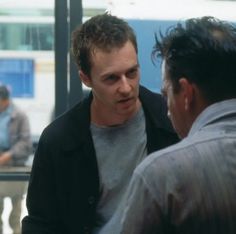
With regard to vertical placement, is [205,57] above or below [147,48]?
above

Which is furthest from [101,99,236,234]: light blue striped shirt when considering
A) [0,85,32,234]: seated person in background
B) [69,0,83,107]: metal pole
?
[0,85,32,234]: seated person in background

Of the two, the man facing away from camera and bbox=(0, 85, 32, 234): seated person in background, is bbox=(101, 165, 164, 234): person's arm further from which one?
bbox=(0, 85, 32, 234): seated person in background

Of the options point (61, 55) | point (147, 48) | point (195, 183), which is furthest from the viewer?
→ point (61, 55)

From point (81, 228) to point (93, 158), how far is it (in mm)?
233

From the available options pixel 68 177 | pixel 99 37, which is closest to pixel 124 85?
pixel 99 37

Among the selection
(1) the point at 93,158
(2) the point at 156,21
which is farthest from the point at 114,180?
(2) the point at 156,21

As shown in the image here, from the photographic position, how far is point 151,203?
1405 millimetres

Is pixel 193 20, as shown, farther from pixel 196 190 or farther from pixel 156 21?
pixel 156 21

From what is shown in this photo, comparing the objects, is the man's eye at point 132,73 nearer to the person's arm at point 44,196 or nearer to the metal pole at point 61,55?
the person's arm at point 44,196

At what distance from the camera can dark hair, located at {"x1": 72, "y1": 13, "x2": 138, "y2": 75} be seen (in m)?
2.32

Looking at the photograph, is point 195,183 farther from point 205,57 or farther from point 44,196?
point 44,196

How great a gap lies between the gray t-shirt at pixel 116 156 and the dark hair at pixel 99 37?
237 mm

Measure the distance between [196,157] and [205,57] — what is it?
21 cm

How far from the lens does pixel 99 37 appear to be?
7.66 feet
